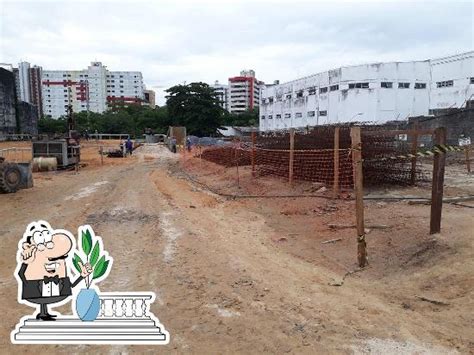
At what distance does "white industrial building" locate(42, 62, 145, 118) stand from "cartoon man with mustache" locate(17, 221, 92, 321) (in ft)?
342

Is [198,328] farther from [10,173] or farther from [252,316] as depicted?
[10,173]

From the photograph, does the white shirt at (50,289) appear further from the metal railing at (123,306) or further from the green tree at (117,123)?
the green tree at (117,123)

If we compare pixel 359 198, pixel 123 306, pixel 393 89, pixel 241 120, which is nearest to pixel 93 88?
pixel 241 120

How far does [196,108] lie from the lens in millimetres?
61969

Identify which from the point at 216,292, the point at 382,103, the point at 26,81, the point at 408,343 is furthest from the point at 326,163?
the point at 26,81

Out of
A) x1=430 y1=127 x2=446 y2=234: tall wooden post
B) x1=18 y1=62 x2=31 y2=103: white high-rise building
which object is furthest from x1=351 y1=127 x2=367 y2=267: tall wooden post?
x1=18 y1=62 x2=31 y2=103: white high-rise building

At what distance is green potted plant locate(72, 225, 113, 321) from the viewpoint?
10.5 feet

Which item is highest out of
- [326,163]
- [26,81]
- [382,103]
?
[26,81]

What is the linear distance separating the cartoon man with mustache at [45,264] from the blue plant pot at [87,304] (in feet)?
0.34

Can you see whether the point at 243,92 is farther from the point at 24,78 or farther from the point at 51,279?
the point at 51,279

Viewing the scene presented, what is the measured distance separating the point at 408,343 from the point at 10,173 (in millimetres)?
14690

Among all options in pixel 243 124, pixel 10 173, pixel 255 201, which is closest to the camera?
pixel 255 201

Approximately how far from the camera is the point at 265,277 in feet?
18.2

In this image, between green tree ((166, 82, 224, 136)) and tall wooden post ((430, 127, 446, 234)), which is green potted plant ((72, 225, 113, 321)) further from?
green tree ((166, 82, 224, 136))
